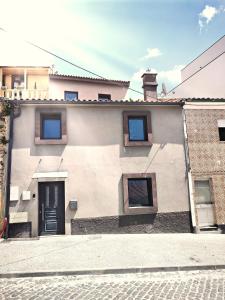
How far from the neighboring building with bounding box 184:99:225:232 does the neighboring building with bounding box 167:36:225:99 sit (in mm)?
7273

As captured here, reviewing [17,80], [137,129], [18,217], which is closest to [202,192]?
[137,129]

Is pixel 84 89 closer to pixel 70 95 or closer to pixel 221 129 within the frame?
pixel 70 95

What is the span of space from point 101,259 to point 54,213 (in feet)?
13.7

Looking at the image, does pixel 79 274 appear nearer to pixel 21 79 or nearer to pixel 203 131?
pixel 203 131

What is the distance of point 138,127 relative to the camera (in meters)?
12.7

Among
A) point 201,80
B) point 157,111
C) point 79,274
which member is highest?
point 201,80

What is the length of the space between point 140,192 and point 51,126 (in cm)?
485

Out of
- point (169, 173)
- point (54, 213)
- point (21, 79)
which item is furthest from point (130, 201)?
point (21, 79)

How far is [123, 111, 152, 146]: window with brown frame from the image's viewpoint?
12422 mm

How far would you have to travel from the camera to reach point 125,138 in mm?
12273

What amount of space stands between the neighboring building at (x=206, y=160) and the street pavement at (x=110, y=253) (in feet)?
3.80

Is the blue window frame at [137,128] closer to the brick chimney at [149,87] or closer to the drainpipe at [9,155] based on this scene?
the brick chimney at [149,87]

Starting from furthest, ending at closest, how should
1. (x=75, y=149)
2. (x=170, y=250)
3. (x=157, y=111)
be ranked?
(x=157, y=111)
(x=75, y=149)
(x=170, y=250)

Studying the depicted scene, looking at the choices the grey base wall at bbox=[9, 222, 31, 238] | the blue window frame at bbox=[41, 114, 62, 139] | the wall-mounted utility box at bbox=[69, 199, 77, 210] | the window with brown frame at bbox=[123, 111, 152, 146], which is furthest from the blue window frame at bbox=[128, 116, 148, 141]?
the grey base wall at bbox=[9, 222, 31, 238]
